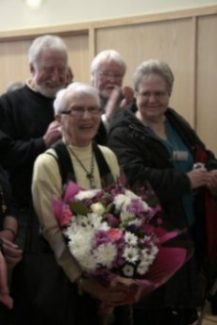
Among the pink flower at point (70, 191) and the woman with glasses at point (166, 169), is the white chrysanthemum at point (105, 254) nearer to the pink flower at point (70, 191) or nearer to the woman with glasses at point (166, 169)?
the pink flower at point (70, 191)

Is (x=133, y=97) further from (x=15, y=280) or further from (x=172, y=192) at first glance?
(x=15, y=280)

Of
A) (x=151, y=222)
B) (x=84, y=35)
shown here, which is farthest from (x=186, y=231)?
(x=84, y=35)

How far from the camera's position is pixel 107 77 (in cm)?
253

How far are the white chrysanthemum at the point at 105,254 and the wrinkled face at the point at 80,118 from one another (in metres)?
0.51

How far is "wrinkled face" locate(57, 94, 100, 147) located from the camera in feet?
6.21

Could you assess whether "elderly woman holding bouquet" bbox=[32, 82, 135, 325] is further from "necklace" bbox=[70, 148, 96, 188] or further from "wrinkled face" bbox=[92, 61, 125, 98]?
"wrinkled face" bbox=[92, 61, 125, 98]

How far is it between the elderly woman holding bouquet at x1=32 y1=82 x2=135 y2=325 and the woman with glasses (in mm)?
193

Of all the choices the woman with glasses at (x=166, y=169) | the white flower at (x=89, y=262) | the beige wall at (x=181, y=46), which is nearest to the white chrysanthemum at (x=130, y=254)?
the white flower at (x=89, y=262)

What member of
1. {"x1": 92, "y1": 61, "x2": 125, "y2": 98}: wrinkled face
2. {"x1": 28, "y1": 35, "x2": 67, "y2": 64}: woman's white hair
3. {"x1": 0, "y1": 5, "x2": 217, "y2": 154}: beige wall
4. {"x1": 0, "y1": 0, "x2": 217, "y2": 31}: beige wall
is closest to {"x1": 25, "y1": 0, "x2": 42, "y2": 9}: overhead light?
{"x1": 0, "y1": 0, "x2": 217, "y2": 31}: beige wall

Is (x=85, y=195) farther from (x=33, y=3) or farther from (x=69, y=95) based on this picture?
(x=33, y=3)

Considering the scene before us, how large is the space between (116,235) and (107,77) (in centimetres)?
116

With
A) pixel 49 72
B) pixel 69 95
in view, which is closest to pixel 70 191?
pixel 69 95

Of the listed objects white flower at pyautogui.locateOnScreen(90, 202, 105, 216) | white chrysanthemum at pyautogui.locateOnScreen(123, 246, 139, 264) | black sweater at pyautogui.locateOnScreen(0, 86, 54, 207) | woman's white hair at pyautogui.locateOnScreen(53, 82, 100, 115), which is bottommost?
white chrysanthemum at pyautogui.locateOnScreen(123, 246, 139, 264)

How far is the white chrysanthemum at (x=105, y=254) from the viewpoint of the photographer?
5.10ft
